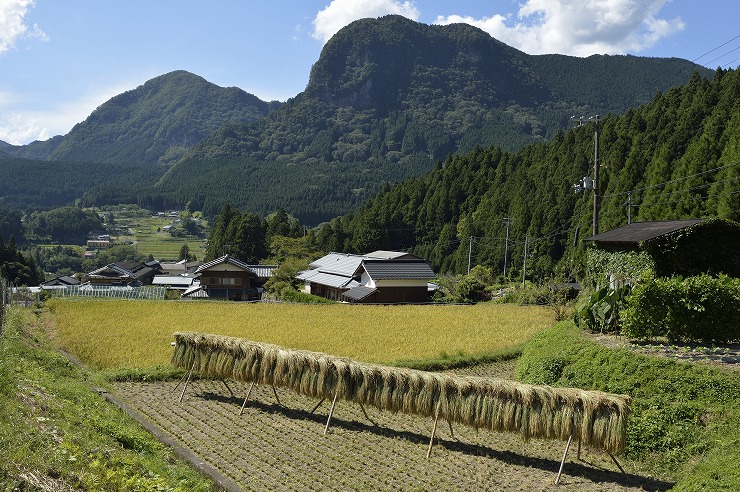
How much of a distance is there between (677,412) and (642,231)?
8800 millimetres

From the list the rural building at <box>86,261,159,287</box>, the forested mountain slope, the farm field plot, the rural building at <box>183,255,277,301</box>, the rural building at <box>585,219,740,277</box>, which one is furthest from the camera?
the rural building at <box>86,261,159,287</box>

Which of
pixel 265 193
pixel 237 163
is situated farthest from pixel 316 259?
Result: pixel 237 163

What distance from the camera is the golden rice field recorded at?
67.4ft

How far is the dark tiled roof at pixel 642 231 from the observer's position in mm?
16219

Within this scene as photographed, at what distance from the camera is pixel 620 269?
1773cm

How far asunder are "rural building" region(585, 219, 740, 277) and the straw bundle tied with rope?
7.56 m

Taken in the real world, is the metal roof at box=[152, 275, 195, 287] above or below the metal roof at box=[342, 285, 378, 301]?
below

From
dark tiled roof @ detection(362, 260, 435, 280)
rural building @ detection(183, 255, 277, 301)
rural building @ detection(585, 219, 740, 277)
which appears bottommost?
rural building @ detection(183, 255, 277, 301)

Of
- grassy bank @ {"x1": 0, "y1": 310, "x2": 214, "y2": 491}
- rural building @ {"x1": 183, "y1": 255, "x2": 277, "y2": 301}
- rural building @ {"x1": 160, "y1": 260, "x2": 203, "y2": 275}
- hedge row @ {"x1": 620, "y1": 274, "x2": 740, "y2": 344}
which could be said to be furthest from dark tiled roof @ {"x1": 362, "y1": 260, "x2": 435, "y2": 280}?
rural building @ {"x1": 160, "y1": 260, "x2": 203, "y2": 275}

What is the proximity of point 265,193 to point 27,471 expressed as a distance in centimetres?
14419

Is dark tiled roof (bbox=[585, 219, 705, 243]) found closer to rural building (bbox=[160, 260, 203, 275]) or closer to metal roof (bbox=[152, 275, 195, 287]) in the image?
metal roof (bbox=[152, 275, 195, 287])

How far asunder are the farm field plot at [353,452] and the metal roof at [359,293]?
29351mm

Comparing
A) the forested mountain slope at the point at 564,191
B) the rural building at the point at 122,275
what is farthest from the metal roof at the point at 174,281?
the forested mountain slope at the point at 564,191

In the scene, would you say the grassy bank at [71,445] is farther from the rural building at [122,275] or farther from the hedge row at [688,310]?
the rural building at [122,275]
